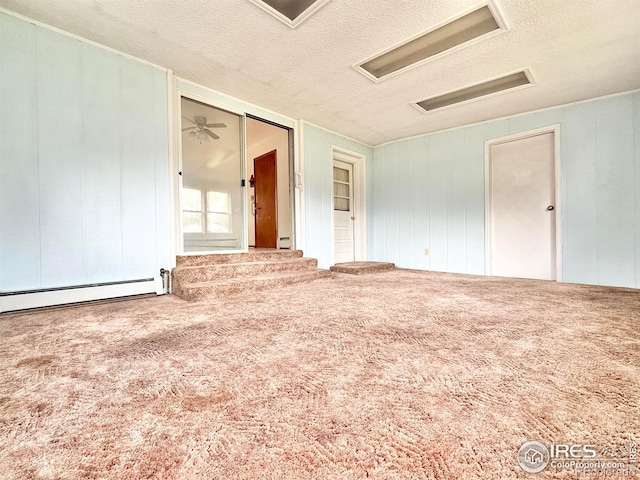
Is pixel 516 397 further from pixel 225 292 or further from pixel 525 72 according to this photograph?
pixel 525 72

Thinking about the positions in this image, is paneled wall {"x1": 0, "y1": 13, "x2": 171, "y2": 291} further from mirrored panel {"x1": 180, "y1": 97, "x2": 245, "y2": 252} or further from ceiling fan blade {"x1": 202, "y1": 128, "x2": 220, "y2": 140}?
ceiling fan blade {"x1": 202, "y1": 128, "x2": 220, "y2": 140}

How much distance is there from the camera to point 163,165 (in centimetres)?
315

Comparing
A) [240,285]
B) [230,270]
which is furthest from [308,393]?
[230,270]

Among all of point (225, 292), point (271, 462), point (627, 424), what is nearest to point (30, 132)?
point (225, 292)

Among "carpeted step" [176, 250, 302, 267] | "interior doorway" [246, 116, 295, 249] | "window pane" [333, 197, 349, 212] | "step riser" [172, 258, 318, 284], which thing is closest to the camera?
"step riser" [172, 258, 318, 284]

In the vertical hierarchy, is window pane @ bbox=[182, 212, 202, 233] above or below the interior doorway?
below

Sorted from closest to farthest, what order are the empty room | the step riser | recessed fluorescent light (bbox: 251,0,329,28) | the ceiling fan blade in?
1. the empty room
2. recessed fluorescent light (bbox: 251,0,329,28)
3. the step riser
4. the ceiling fan blade

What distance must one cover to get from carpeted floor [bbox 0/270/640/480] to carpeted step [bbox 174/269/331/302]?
59 centimetres

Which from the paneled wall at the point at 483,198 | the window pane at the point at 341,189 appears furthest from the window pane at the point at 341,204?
the paneled wall at the point at 483,198

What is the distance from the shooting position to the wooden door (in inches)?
228

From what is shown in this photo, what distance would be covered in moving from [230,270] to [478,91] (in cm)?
398

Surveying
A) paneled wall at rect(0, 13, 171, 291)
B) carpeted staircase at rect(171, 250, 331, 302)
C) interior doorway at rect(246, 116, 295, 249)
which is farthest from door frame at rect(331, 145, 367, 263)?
Result: paneled wall at rect(0, 13, 171, 291)

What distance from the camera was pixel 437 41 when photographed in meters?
2.72

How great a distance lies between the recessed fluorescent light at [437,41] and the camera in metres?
2.43
